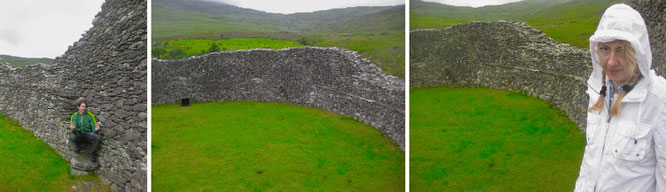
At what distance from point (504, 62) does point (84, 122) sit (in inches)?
301

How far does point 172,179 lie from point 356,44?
2.67m

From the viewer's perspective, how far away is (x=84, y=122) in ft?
15.4

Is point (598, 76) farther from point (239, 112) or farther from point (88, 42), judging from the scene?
point (239, 112)

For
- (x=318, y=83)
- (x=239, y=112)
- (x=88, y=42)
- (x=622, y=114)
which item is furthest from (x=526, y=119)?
(x=88, y=42)

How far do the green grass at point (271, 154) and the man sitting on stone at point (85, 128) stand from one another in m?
0.58

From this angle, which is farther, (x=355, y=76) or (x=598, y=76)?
(x=355, y=76)

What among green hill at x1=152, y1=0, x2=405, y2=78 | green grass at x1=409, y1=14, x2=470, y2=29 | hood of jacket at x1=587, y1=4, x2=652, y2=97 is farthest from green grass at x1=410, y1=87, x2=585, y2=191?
hood of jacket at x1=587, y1=4, x2=652, y2=97

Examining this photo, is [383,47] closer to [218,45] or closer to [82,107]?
[82,107]

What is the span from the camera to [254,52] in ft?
28.6

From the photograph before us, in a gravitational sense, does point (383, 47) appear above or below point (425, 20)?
below

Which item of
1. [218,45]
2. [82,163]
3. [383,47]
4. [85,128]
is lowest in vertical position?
[82,163]

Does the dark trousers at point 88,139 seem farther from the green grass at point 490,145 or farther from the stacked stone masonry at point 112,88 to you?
the green grass at point 490,145

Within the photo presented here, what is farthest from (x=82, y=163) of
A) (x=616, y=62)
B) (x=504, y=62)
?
(x=504, y=62)

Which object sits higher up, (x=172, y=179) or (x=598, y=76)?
(x=598, y=76)
